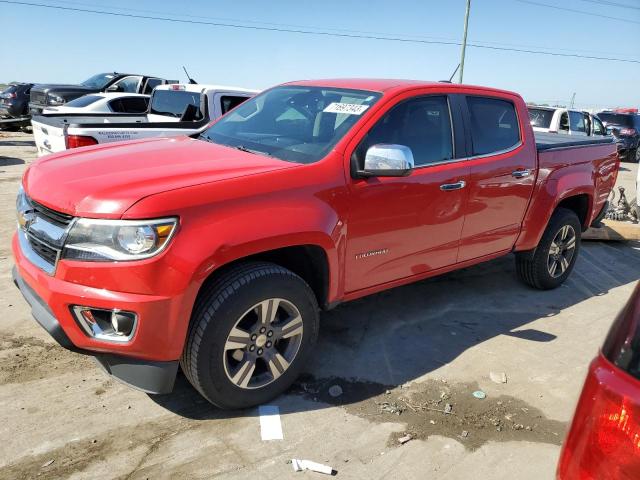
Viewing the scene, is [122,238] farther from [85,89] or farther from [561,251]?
[85,89]

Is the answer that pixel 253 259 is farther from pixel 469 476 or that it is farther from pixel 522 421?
pixel 522 421

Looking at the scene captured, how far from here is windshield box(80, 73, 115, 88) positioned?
16.5 meters

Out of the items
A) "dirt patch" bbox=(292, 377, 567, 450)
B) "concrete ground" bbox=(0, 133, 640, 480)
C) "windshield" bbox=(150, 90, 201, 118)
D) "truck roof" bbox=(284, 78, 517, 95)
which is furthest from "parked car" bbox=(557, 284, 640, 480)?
"windshield" bbox=(150, 90, 201, 118)

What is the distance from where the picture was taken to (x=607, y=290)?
18.1 feet

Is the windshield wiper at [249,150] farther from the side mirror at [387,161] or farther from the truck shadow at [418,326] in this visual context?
the truck shadow at [418,326]

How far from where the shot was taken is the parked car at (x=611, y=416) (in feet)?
4.06

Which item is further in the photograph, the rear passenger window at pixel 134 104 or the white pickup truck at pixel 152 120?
the rear passenger window at pixel 134 104

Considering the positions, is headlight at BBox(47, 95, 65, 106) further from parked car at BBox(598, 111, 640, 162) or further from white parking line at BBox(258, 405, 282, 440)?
parked car at BBox(598, 111, 640, 162)

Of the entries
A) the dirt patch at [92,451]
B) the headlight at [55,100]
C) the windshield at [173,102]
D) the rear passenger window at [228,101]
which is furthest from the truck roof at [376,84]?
the headlight at [55,100]

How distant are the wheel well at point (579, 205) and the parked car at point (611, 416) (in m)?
4.23

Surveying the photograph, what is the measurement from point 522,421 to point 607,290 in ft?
9.95

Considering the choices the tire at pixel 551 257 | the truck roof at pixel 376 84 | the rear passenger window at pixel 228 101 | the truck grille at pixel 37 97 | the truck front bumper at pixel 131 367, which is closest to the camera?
the truck front bumper at pixel 131 367

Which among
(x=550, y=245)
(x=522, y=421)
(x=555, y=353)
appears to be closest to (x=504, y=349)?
(x=555, y=353)

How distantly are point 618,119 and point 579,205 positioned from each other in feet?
56.4
